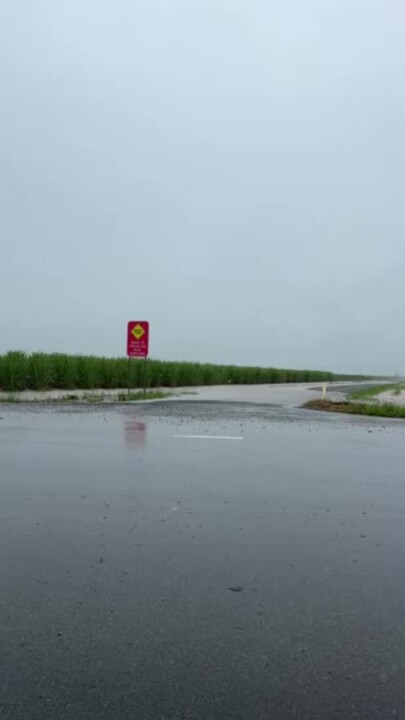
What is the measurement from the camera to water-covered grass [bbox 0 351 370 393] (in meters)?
31.0

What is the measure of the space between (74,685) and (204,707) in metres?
0.67

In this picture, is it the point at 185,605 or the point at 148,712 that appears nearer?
the point at 148,712

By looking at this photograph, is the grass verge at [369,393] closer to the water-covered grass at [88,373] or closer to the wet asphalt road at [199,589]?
the water-covered grass at [88,373]

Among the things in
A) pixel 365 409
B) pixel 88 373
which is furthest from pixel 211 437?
pixel 88 373

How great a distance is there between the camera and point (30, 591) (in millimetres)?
4359

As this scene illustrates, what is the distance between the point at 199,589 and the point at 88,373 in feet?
102

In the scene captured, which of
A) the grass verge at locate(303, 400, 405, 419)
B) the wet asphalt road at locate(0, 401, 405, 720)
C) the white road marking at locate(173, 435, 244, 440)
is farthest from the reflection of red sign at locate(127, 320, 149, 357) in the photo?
the wet asphalt road at locate(0, 401, 405, 720)

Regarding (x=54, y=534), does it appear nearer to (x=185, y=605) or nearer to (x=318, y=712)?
(x=185, y=605)

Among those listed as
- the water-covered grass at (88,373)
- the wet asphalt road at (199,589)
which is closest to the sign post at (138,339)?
the water-covered grass at (88,373)

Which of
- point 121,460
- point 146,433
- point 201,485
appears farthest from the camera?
point 146,433

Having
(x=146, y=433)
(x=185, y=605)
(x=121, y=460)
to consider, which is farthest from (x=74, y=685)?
(x=146, y=433)

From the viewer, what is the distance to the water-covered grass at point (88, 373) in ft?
102

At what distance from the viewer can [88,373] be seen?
3497 cm

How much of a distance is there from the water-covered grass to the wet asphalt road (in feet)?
74.4
